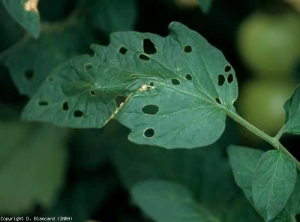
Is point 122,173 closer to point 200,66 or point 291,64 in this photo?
point 291,64

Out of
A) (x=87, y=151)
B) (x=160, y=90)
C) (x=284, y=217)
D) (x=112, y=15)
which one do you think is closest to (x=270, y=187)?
Answer: (x=284, y=217)

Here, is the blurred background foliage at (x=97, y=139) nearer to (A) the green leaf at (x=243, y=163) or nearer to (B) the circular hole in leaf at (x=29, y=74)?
(B) the circular hole in leaf at (x=29, y=74)

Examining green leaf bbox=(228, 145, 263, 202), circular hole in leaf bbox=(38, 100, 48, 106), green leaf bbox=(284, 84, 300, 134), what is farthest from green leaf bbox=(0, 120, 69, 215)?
green leaf bbox=(284, 84, 300, 134)

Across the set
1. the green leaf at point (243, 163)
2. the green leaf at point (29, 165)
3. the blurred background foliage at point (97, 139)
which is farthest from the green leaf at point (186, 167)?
the green leaf at point (243, 163)

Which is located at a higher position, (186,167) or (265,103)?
(265,103)

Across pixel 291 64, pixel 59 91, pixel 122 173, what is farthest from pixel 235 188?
pixel 59 91

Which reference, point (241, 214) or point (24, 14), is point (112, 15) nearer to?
point (24, 14)
